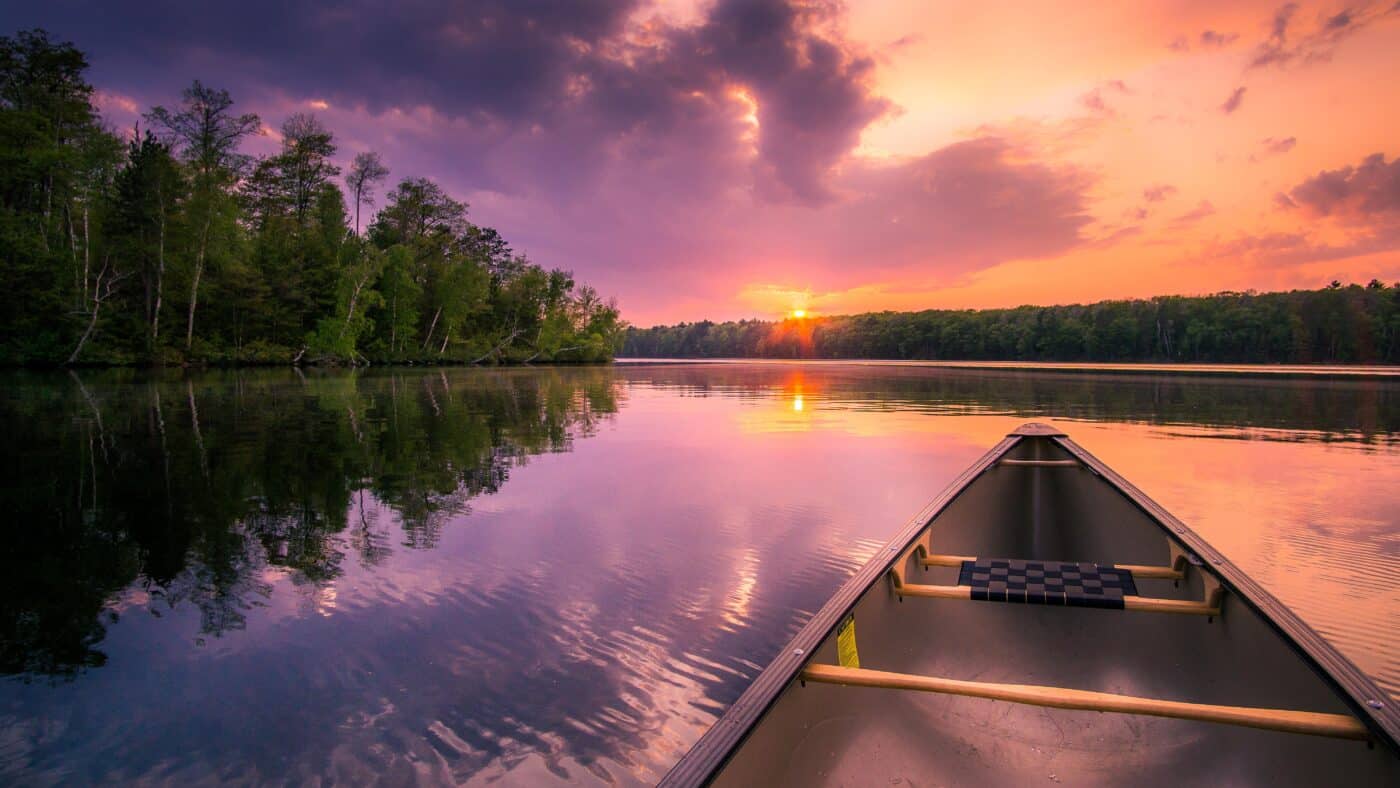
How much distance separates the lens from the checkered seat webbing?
360cm

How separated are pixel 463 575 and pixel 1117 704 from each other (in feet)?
15.1

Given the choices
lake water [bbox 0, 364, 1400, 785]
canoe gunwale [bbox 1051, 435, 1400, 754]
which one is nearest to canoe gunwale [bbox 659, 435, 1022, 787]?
lake water [bbox 0, 364, 1400, 785]

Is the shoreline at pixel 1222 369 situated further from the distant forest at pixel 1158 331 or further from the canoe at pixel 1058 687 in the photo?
the canoe at pixel 1058 687

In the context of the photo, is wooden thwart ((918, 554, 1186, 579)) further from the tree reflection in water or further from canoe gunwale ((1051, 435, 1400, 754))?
the tree reflection in water

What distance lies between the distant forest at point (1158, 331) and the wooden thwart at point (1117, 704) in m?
104

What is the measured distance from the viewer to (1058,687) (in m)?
3.20

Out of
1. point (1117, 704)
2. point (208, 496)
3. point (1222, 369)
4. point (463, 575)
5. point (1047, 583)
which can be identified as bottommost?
point (463, 575)

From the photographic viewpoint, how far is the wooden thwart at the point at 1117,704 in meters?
2.12

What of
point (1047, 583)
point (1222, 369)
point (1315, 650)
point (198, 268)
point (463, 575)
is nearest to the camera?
point (1315, 650)

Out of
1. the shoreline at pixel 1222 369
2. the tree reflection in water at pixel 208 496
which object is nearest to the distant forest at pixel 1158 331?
the shoreline at pixel 1222 369

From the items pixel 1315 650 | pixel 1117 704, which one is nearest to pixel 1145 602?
pixel 1315 650

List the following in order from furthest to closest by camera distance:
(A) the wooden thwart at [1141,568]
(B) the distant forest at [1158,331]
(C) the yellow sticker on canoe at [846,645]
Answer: (B) the distant forest at [1158,331] < (A) the wooden thwart at [1141,568] < (C) the yellow sticker on canoe at [846,645]

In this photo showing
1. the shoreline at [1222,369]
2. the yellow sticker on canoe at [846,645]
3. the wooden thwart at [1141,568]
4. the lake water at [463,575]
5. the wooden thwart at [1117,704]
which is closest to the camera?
the wooden thwart at [1117,704]

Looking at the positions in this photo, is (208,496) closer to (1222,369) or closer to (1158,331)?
(1222,369)
